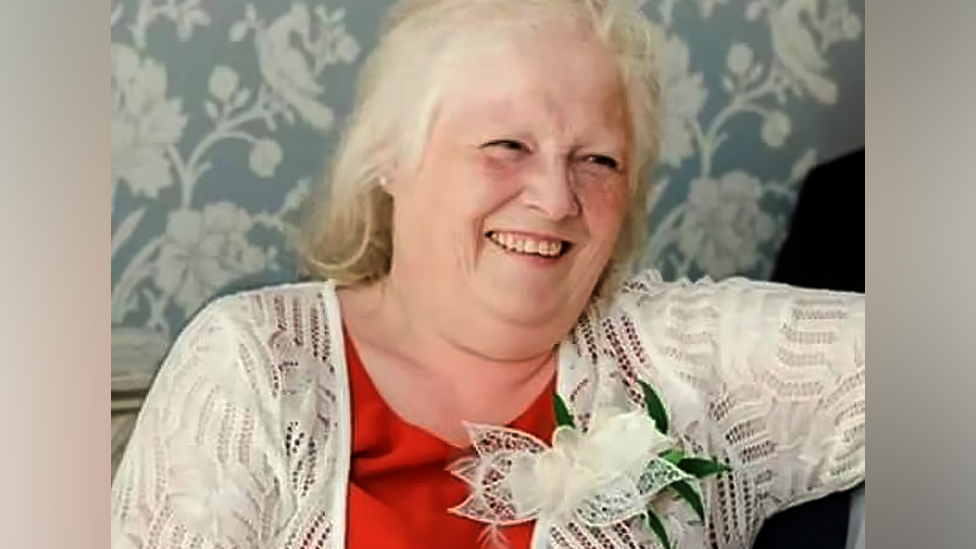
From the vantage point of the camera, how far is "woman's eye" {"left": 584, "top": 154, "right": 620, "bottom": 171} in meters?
1.28

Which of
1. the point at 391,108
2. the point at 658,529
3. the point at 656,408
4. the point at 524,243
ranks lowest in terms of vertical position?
the point at 658,529

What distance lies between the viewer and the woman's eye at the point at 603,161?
1.28 meters

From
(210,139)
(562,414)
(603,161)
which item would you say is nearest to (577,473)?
(562,414)

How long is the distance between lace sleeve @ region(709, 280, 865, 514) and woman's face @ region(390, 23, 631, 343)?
6.5 inches

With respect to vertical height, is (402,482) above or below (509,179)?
below

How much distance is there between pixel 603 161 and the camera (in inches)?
50.6

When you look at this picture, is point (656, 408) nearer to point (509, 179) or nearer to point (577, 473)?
point (577, 473)

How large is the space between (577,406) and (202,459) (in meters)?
0.32

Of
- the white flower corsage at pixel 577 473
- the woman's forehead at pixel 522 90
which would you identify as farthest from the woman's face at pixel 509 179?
the white flower corsage at pixel 577 473

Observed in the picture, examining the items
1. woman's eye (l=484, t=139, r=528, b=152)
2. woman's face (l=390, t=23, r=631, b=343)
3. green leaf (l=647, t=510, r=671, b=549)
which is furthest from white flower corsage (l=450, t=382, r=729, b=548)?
woman's eye (l=484, t=139, r=528, b=152)

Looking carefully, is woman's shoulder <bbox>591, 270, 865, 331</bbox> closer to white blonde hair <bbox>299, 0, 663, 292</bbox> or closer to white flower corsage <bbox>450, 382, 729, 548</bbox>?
white flower corsage <bbox>450, 382, 729, 548</bbox>

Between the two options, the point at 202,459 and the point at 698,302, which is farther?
the point at 698,302
